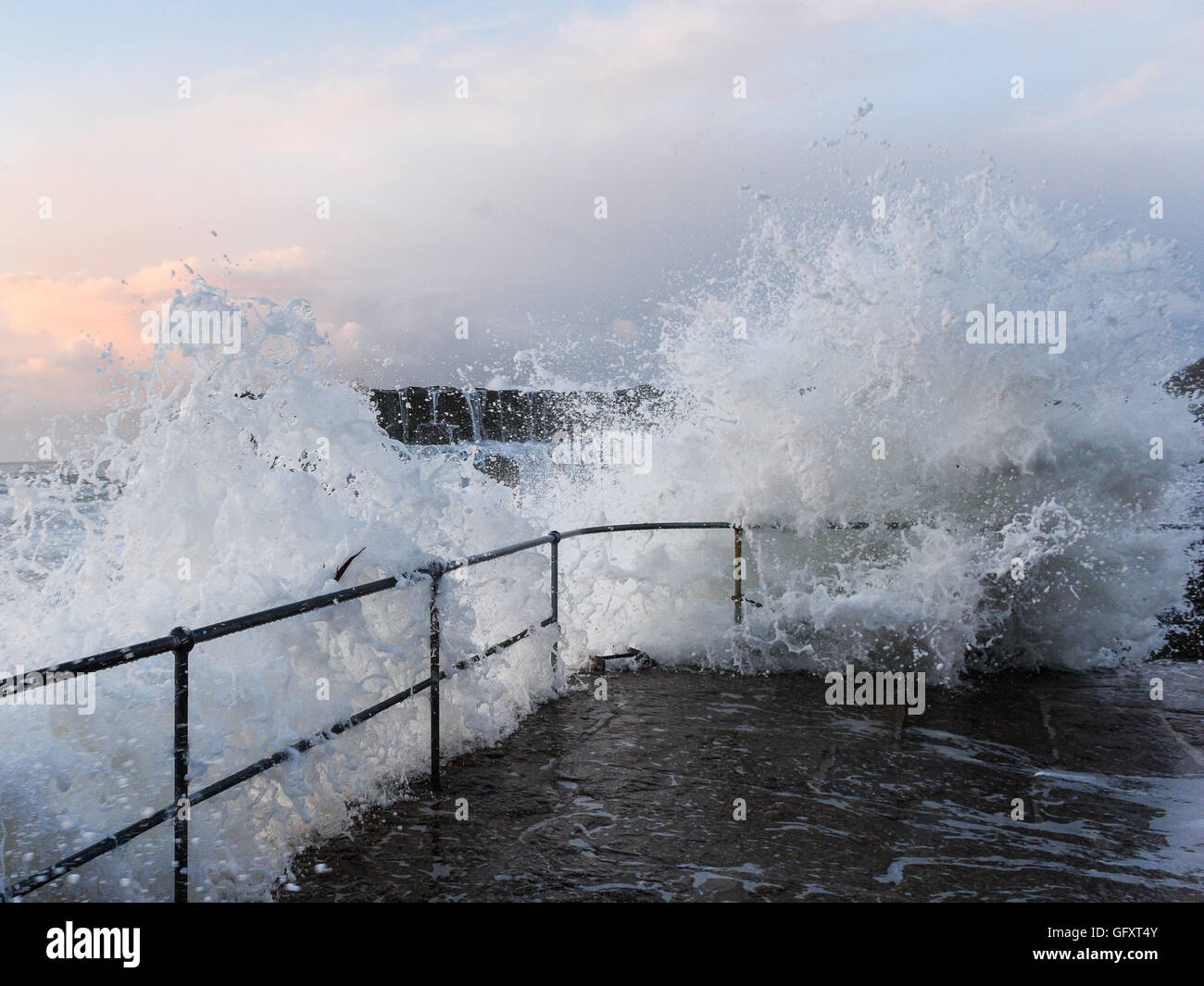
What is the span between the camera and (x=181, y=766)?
2.96 metres

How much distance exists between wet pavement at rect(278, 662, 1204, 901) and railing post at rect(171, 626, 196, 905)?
0.55 meters

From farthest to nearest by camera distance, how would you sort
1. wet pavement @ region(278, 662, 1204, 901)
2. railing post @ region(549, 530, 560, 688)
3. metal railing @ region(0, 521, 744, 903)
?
railing post @ region(549, 530, 560, 688)
wet pavement @ region(278, 662, 1204, 901)
metal railing @ region(0, 521, 744, 903)

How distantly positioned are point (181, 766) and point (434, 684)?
1.80 metres

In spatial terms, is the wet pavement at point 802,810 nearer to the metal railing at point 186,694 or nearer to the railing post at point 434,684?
the railing post at point 434,684

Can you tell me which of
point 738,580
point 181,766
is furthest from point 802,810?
point 738,580

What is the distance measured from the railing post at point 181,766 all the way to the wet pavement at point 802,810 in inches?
21.6

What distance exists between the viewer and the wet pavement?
3555 millimetres

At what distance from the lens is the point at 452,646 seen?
16.3 ft

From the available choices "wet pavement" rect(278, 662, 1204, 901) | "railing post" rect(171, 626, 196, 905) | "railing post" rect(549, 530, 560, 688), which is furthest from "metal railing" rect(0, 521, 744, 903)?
"railing post" rect(549, 530, 560, 688)

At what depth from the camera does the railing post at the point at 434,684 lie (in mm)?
4617

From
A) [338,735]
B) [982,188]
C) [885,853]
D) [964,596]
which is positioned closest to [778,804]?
[885,853]

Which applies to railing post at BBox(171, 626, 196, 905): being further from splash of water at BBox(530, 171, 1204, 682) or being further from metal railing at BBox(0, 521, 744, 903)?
splash of water at BBox(530, 171, 1204, 682)

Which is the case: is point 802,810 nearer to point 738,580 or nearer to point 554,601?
point 554,601
